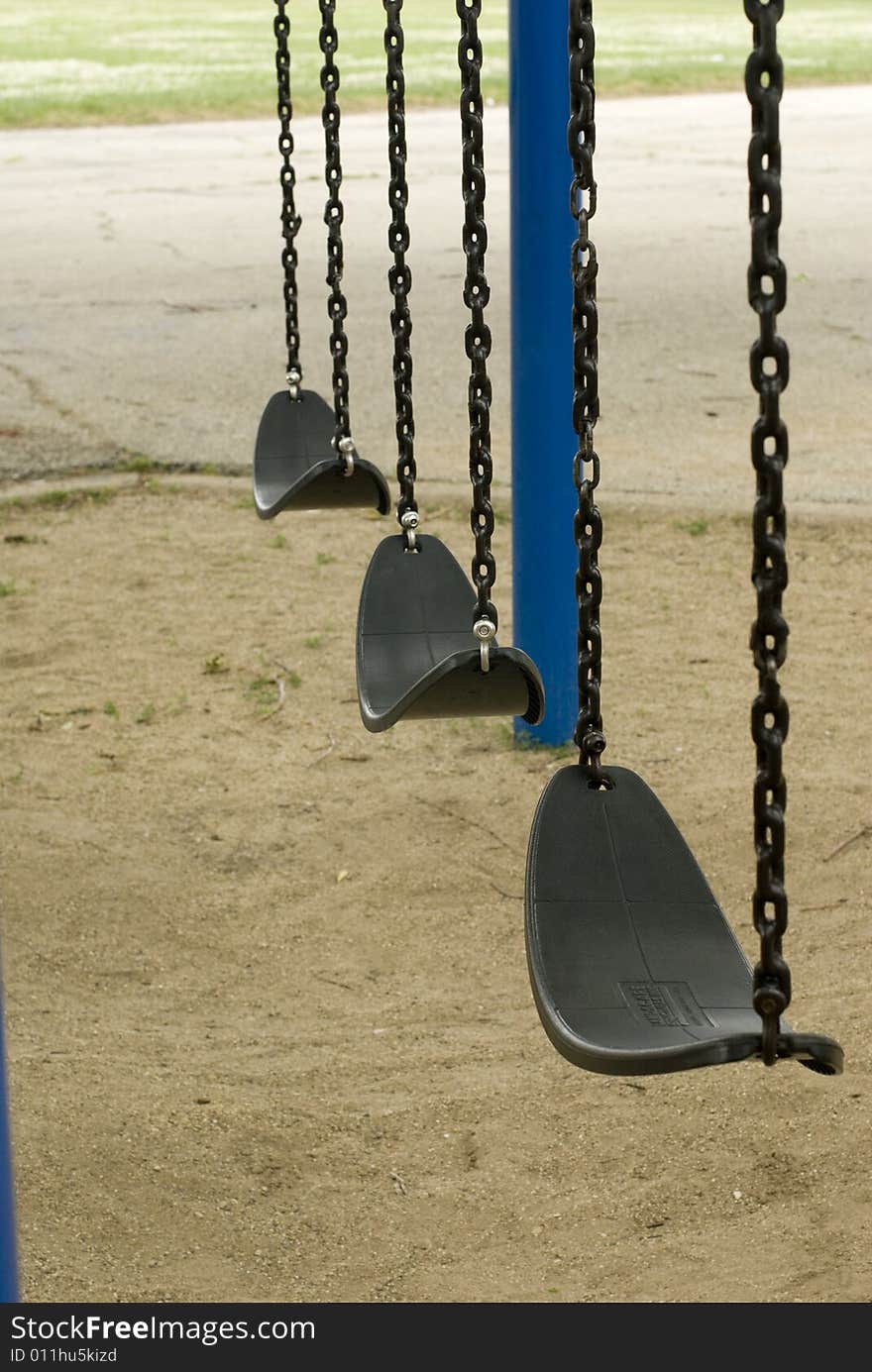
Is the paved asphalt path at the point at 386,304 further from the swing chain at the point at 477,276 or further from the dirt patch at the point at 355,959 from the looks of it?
the swing chain at the point at 477,276

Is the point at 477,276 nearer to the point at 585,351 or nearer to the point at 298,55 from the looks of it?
the point at 585,351

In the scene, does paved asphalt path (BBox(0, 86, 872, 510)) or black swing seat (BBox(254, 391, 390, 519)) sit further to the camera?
paved asphalt path (BBox(0, 86, 872, 510))

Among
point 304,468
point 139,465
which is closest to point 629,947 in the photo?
point 304,468

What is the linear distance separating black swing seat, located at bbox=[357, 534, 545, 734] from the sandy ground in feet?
2.75

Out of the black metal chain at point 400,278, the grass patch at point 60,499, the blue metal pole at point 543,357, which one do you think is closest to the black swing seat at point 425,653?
the black metal chain at point 400,278

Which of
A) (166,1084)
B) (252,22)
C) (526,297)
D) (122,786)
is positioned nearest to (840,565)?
(526,297)

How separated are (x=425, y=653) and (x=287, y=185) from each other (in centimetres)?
124

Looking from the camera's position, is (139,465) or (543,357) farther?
(139,465)

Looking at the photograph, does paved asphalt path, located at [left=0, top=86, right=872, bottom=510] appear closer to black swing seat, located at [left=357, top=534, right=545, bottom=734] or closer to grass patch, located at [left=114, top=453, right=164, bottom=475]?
grass patch, located at [left=114, top=453, right=164, bottom=475]

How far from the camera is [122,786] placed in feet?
14.2

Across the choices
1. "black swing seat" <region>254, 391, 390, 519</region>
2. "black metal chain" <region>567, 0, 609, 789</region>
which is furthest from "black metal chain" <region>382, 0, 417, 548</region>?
"black metal chain" <region>567, 0, 609, 789</region>

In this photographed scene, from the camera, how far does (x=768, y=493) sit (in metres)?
1.46

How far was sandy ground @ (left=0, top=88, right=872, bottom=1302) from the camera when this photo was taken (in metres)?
2.71

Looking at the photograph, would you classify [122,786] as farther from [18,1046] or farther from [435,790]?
[18,1046]
